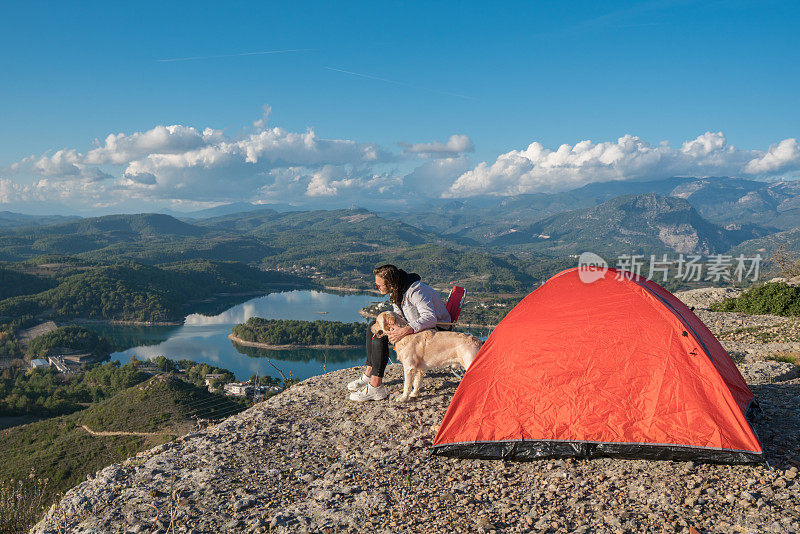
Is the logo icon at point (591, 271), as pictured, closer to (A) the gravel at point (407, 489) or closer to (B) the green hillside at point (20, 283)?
(A) the gravel at point (407, 489)

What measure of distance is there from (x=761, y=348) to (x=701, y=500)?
361 inches

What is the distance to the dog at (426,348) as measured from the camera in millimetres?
6586

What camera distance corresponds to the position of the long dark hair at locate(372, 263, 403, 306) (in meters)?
7.07

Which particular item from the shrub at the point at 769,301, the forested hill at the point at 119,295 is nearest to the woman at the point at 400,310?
the shrub at the point at 769,301

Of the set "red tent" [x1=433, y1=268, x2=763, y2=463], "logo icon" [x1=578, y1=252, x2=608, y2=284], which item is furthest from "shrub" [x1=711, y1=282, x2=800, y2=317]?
"logo icon" [x1=578, y1=252, x2=608, y2=284]

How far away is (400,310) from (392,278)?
1.90 ft

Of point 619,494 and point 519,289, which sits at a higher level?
point 619,494

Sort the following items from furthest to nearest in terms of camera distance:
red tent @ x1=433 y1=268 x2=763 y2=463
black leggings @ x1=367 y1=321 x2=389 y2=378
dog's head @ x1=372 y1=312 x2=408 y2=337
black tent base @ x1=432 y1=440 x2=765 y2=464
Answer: black leggings @ x1=367 y1=321 x2=389 y2=378
dog's head @ x1=372 y1=312 x2=408 y2=337
red tent @ x1=433 y1=268 x2=763 y2=463
black tent base @ x1=432 y1=440 x2=765 y2=464

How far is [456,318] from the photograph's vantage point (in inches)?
303

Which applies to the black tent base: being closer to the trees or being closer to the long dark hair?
the long dark hair

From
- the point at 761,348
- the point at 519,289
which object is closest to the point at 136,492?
the point at 761,348

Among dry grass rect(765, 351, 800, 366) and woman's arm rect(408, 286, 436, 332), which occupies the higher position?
woman's arm rect(408, 286, 436, 332)

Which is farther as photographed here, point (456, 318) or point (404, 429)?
point (456, 318)

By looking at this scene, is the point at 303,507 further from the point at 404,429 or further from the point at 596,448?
the point at 596,448
